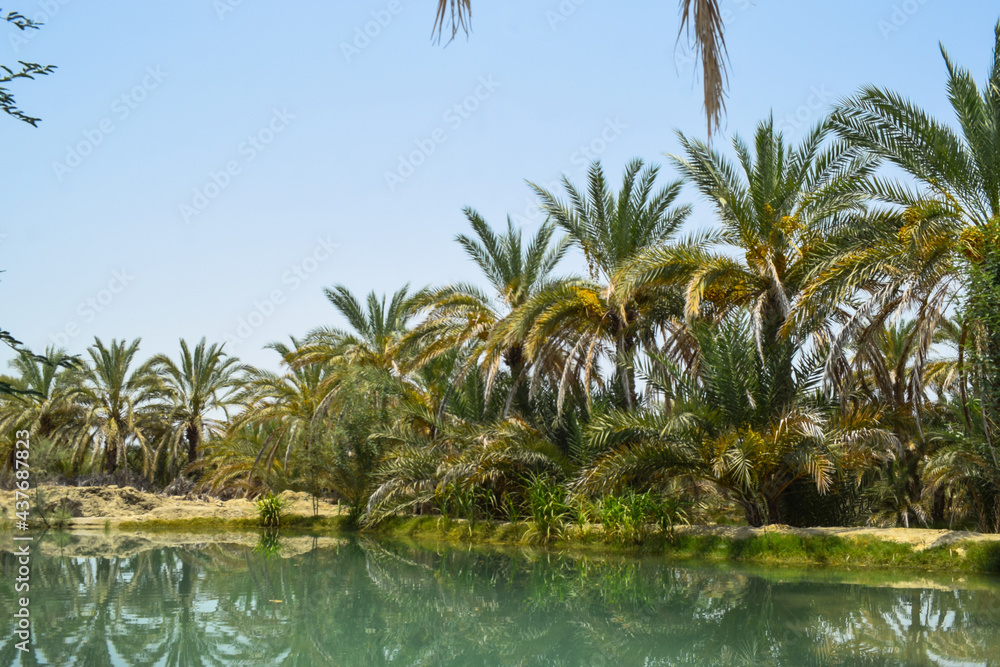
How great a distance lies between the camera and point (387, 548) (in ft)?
59.0

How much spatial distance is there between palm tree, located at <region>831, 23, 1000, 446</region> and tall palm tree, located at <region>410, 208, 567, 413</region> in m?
10.1

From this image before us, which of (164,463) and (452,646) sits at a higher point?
(164,463)

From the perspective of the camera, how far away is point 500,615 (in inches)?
375

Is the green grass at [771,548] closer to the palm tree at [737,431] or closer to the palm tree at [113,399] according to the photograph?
the palm tree at [737,431]

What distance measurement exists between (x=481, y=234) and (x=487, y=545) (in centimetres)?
856

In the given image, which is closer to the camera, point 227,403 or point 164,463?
point 227,403

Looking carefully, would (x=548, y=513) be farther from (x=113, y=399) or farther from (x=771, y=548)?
(x=113, y=399)

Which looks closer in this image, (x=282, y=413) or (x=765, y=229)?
(x=765, y=229)

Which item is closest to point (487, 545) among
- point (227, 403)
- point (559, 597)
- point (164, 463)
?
point (559, 597)

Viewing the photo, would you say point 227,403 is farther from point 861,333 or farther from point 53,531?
point 861,333

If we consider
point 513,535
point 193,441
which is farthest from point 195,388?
point 513,535

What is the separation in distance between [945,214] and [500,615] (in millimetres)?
8692

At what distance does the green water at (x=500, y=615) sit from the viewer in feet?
24.2

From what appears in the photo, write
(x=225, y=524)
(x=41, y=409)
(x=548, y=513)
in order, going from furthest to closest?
(x=41, y=409), (x=225, y=524), (x=548, y=513)
